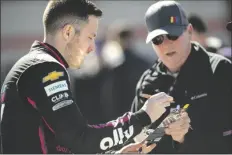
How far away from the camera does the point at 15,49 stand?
Answer: 11.6 meters

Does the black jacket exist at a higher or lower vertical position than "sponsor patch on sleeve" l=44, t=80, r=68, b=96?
lower

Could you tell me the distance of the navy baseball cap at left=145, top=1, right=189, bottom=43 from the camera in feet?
13.8

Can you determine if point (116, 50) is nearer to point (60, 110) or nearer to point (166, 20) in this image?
point (166, 20)

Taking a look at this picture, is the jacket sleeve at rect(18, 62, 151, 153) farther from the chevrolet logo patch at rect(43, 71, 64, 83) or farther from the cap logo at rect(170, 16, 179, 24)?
the cap logo at rect(170, 16, 179, 24)

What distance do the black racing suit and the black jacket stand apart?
0.95m

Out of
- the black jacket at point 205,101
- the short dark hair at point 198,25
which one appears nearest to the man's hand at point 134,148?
the black jacket at point 205,101

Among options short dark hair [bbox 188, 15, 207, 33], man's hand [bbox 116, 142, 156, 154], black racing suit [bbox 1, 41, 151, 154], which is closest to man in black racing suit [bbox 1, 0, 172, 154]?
black racing suit [bbox 1, 41, 151, 154]

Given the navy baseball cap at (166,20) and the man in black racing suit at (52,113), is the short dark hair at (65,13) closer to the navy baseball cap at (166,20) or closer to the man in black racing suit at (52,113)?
the man in black racing suit at (52,113)

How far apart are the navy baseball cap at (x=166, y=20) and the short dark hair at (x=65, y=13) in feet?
2.69

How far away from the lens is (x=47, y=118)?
10.2 feet

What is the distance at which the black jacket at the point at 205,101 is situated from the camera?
409 centimetres

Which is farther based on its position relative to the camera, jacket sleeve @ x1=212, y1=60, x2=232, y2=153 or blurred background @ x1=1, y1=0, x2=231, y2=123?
blurred background @ x1=1, y1=0, x2=231, y2=123

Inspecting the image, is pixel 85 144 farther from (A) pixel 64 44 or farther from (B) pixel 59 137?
(A) pixel 64 44

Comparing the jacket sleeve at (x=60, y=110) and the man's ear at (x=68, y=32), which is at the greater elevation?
the man's ear at (x=68, y=32)
